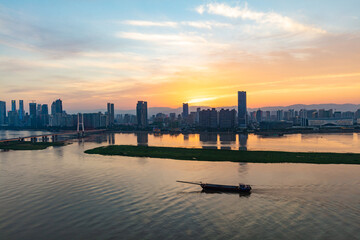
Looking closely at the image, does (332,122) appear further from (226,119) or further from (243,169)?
(243,169)

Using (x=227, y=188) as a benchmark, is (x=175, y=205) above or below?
below

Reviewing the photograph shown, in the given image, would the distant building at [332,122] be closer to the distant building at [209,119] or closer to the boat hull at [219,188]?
the distant building at [209,119]

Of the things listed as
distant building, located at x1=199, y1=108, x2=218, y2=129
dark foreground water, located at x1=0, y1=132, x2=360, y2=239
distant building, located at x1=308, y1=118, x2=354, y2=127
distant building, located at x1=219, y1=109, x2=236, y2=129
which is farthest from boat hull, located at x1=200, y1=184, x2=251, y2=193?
distant building, located at x1=308, y1=118, x2=354, y2=127

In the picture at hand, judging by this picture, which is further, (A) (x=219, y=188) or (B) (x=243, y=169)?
(B) (x=243, y=169)

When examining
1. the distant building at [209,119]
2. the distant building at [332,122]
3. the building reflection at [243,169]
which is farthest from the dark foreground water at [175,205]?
the distant building at [332,122]

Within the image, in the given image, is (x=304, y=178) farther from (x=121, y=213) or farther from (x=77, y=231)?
(x=77, y=231)

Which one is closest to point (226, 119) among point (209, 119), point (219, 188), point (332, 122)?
point (209, 119)

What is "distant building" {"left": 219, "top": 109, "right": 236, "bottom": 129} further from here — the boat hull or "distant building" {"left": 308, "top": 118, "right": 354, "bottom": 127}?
the boat hull

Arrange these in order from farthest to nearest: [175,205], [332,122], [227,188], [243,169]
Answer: [332,122], [243,169], [227,188], [175,205]

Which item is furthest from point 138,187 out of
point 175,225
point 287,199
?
point 287,199
